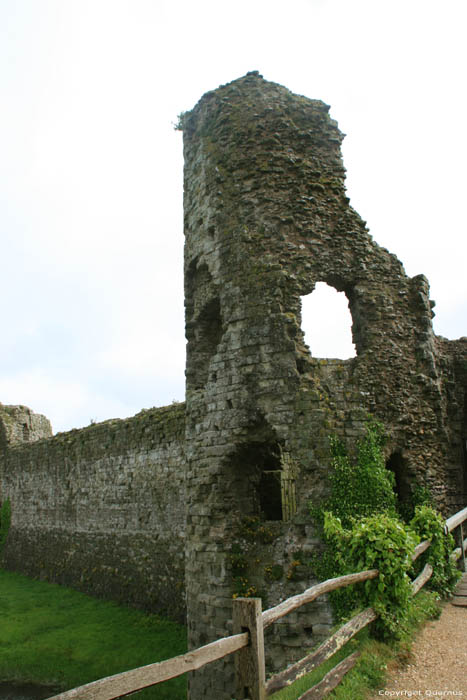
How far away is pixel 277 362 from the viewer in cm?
820

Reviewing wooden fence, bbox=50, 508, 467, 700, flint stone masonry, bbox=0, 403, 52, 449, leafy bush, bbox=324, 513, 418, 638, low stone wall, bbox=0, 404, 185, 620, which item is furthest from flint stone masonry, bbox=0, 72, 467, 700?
flint stone masonry, bbox=0, 403, 52, 449

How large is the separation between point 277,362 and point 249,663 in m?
4.55

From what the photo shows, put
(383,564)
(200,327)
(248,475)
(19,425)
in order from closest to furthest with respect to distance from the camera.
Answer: (383,564), (248,475), (200,327), (19,425)

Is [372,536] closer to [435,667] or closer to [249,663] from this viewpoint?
[435,667]

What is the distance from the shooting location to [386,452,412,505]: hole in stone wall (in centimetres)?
866

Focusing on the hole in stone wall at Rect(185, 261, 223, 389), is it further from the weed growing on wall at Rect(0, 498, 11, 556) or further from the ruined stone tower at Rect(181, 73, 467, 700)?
the weed growing on wall at Rect(0, 498, 11, 556)

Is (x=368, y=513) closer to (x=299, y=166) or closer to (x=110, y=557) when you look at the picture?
(x=299, y=166)

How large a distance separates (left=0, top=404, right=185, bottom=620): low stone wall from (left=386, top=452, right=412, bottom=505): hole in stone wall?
217 inches

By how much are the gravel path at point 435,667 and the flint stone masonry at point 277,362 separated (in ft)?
5.18

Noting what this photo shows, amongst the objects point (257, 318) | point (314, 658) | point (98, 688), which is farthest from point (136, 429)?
point (98, 688)

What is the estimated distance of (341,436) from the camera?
25.9 ft

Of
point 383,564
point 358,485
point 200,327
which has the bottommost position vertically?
point 383,564

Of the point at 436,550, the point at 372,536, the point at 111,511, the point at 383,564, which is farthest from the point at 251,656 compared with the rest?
the point at 111,511

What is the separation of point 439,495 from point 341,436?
2.30 metres
